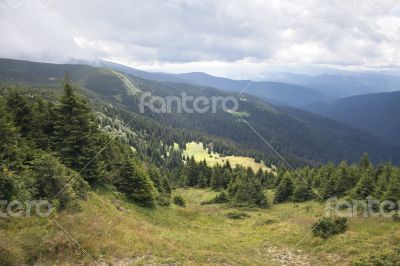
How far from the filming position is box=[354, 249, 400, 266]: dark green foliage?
17391mm

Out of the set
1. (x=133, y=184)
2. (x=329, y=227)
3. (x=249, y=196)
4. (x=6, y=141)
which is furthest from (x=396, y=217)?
(x=6, y=141)

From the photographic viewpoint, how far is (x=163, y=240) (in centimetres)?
2303

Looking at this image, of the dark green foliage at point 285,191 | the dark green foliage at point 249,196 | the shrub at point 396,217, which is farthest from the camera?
the dark green foliage at point 285,191

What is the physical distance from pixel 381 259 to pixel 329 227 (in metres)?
8.18

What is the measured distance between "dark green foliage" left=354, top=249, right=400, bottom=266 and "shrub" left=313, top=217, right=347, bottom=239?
670 centimetres

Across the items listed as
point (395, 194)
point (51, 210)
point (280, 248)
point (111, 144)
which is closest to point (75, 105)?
point (111, 144)

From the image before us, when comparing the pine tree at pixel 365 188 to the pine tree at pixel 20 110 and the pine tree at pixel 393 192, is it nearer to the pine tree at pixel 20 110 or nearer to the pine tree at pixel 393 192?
the pine tree at pixel 393 192

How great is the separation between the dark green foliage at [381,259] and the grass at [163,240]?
2233 millimetres

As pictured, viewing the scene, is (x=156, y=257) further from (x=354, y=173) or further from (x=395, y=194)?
(x=354, y=173)

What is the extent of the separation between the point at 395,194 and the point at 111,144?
32.8 m

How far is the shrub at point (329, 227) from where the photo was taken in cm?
2545

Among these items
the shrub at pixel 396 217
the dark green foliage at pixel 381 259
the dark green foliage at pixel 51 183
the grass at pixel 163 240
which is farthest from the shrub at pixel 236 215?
the dark green foliage at pixel 381 259

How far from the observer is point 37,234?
18016mm

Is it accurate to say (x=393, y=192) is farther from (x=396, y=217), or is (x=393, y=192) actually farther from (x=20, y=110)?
(x=20, y=110)
